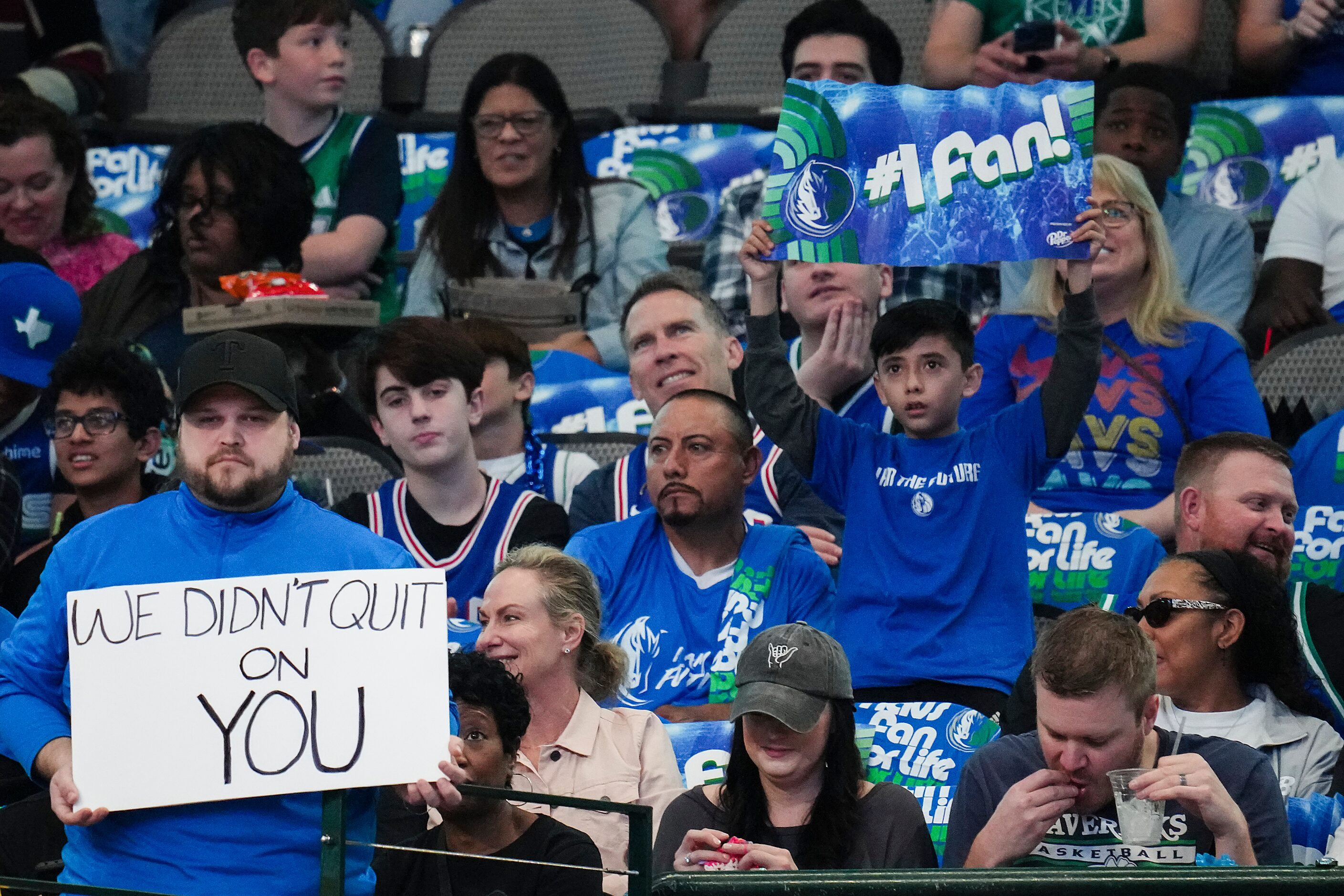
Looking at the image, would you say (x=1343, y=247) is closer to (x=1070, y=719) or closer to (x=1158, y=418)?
(x=1158, y=418)

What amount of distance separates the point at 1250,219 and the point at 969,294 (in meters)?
1.29

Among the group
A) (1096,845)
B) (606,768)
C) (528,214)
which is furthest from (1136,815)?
(528,214)

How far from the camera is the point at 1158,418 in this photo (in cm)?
584

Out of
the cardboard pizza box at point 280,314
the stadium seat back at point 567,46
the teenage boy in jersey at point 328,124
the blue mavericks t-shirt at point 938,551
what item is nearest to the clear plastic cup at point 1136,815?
the blue mavericks t-shirt at point 938,551

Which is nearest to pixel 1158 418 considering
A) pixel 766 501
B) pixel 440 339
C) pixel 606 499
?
pixel 766 501

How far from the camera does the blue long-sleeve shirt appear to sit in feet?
11.0

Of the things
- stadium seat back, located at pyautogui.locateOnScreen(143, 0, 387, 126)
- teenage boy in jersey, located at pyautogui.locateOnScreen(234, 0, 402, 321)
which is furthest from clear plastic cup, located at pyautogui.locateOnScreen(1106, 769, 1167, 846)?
stadium seat back, located at pyautogui.locateOnScreen(143, 0, 387, 126)

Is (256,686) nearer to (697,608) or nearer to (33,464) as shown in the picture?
(697,608)

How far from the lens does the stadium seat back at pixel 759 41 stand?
8469 millimetres

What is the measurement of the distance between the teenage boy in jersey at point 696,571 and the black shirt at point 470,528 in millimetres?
166

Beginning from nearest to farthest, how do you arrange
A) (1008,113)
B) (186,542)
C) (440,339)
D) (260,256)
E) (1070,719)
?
(186,542)
(1070,719)
(1008,113)
(440,339)
(260,256)

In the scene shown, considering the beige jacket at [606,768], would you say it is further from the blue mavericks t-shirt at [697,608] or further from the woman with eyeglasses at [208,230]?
the woman with eyeglasses at [208,230]

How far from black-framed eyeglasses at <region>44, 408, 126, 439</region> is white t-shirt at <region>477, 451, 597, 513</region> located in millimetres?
1078

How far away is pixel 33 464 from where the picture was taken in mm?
6188
